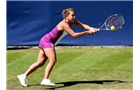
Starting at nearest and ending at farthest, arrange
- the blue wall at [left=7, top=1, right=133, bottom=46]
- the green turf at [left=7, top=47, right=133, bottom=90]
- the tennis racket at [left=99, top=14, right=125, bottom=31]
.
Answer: the green turf at [left=7, top=47, right=133, bottom=90], the tennis racket at [left=99, top=14, right=125, bottom=31], the blue wall at [left=7, top=1, right=133, bottom=46]

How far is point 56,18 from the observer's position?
12961 mm

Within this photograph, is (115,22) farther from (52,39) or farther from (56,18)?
(56,18)

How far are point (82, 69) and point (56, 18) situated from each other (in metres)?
3.85

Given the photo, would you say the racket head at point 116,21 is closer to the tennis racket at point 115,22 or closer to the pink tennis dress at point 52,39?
the tennis racket at point 115,22

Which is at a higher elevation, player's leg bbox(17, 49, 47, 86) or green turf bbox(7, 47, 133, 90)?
player's leg bbox(17, 49, 47, 86)

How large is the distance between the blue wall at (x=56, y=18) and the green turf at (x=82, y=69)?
0.44m

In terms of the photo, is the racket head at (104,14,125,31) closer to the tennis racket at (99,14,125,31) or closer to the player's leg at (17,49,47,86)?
the tennis racket at (99,14,125,31)

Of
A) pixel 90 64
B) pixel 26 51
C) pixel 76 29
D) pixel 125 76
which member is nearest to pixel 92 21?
pixel 76 29

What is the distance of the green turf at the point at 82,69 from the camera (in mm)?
7676

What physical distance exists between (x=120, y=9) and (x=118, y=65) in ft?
11.2

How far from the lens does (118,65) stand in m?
9.83

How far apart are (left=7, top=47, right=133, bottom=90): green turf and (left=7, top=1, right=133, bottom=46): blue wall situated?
0.44 metres

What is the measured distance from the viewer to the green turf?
7676 mm

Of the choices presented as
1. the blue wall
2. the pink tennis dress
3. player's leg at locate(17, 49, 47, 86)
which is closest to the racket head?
the pink tennis dress
